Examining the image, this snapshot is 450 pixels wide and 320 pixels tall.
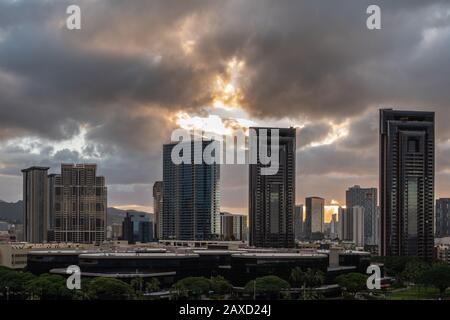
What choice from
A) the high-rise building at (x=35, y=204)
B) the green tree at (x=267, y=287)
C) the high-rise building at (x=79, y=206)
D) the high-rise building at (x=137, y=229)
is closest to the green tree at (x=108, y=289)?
the green tree at (x=267, y=287)

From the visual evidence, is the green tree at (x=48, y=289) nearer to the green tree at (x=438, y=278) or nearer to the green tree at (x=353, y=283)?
the green tree at (x=353, y=283)

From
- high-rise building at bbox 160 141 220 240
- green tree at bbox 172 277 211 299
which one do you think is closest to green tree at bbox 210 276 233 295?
green tree at bbox 172 277 211 299

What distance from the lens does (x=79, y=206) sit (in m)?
83.2

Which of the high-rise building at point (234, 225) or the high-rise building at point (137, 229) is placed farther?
the high-rise building at point (137, 229)

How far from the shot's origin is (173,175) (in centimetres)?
9375

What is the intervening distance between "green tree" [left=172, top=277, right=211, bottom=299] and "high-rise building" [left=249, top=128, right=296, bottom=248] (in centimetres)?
3834

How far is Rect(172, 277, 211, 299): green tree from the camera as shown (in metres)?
31.8

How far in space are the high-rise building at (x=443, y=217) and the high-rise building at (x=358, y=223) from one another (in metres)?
12.6

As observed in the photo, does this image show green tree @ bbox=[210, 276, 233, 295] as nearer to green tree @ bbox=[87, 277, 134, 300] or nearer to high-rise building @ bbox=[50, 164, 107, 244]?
green tree @ bbox=[87, 277, 134, 300]

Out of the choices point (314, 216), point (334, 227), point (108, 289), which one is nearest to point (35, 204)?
point (314, 216)

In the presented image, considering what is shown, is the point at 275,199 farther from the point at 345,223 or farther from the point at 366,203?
the point at 366,203

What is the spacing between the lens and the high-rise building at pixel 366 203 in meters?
115

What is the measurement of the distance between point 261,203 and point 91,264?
121ft

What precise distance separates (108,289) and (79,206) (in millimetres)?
54444
